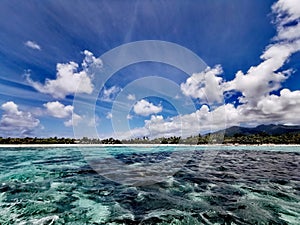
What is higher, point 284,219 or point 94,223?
point 94,223

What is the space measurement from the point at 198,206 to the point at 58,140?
79.3 meters

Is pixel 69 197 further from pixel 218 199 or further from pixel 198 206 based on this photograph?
pixel 218 199

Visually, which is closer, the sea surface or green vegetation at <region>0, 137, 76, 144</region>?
the sea surface

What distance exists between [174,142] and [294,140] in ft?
205

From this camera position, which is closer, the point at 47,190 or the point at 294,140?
the point at 47,190

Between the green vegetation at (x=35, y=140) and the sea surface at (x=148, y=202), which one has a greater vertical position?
the green vegetation at (x=35, y=140)

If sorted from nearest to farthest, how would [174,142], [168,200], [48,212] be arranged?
[48,212], [168,200], [174,142]

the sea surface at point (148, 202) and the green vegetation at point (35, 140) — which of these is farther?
the green vegetation at point (35, 140)

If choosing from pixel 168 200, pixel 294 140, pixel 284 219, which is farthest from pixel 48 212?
pixel 294 140

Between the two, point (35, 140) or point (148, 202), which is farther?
point (35, 140)

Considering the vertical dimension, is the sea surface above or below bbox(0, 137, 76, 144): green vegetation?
below

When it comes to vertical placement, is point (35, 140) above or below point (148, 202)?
above

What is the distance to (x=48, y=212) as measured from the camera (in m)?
5.99

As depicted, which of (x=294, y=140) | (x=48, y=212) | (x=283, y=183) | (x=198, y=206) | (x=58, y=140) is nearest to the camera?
(x=48, y=212)
